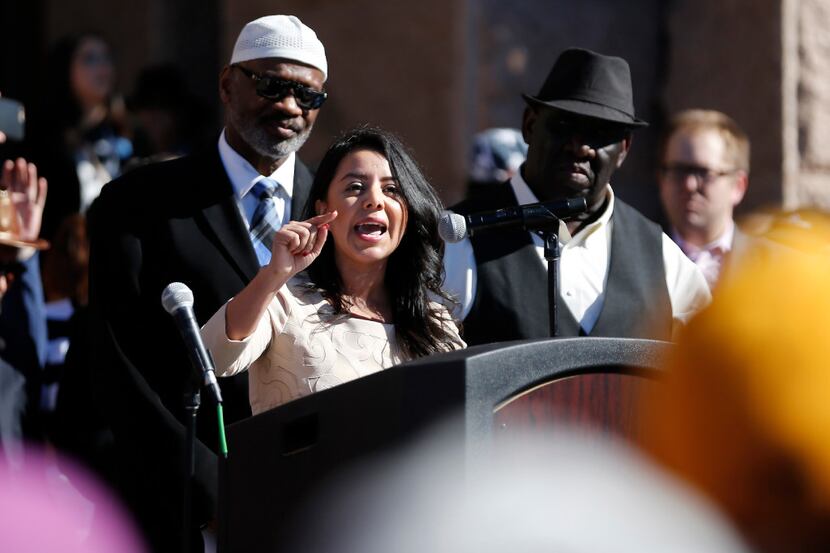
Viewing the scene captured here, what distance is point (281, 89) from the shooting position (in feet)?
11.9

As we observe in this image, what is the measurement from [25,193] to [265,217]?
129 cm

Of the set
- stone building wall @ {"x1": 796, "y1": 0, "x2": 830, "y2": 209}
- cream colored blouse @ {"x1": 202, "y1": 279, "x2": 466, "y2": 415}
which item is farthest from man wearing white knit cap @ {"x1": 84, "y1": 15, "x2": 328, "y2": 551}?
stone building wall @ {"x1": 796, "y1": 0, "x2": 830, "y2": 209}

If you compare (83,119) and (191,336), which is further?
(83,119)

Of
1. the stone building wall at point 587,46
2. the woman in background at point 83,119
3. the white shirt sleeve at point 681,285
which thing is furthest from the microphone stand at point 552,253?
the woman in background at point 83,119

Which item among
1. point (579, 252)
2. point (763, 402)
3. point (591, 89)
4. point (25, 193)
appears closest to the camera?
point (763, 402)

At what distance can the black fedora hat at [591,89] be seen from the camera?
379 cm

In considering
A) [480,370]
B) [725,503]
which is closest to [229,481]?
[480,370]

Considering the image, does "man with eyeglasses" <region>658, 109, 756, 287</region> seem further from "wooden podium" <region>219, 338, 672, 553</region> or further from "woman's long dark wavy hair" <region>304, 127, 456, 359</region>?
"wooden podium" <region>219, 338, 672, 553</region>

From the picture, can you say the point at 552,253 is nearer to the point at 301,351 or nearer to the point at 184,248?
the point at 301,351

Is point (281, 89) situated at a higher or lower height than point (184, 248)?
higher

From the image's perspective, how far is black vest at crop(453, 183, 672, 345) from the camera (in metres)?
3.55

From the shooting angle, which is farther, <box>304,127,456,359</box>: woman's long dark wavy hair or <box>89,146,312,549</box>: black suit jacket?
<box>89,146,312,549</box>: black suit jacket

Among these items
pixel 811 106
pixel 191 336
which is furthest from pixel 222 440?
pixel 811 106

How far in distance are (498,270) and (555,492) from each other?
2040 millimetres
